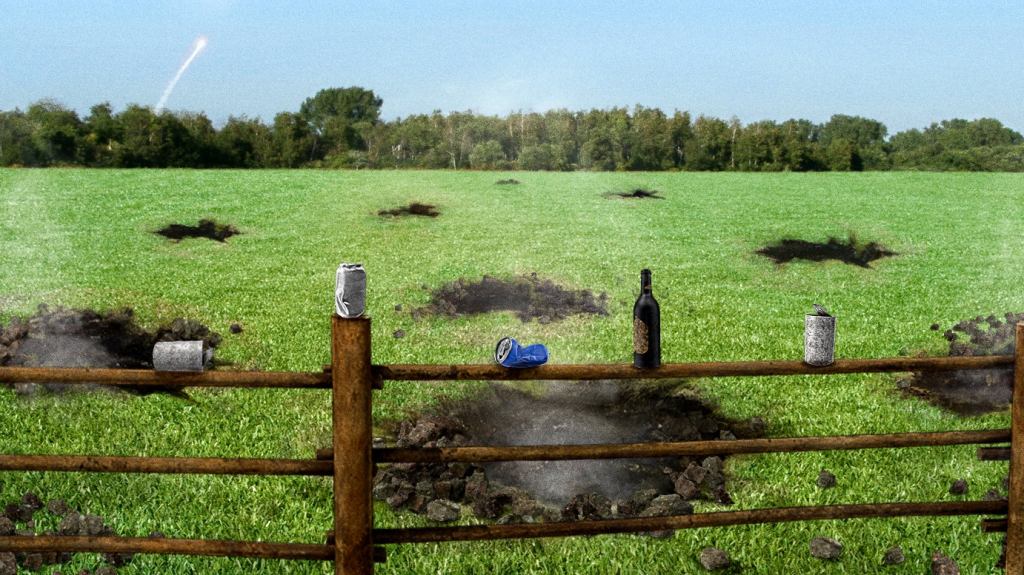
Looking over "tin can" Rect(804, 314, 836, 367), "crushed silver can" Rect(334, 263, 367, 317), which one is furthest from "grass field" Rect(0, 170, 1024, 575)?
"crushed silver can" Rect(334, 263, 367, 317)

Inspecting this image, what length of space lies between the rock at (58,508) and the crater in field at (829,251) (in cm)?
1498

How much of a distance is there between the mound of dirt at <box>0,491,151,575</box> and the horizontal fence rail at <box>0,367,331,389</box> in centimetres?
130

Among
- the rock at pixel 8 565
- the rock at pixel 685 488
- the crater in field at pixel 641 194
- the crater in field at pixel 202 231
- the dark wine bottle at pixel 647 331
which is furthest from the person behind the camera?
the crater in field at pixel 641 194

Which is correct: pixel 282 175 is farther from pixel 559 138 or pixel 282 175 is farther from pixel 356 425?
pixel 356 425

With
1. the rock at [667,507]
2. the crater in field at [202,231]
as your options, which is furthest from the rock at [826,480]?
the crater in field at [202,231]

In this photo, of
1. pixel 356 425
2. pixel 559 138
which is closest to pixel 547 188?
Result: pixel 559 138

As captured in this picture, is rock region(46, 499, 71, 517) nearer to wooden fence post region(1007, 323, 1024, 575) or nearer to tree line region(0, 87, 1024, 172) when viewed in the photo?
wooden fence post region(1007, 323, 1024, 575)

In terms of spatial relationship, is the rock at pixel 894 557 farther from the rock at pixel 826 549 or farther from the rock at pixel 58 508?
the rock at pixel 58 508

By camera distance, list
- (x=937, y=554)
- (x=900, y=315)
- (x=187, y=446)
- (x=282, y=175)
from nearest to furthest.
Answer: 1. (x=937, y=554)
2. (x=187, y=446)
3. (x=900, y=315)
4. (x=282, y=175)

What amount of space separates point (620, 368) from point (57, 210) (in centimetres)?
2082

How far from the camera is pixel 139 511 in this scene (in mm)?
6133

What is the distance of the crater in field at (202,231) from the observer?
19.4 m

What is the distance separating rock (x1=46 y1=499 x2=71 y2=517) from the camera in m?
6.01

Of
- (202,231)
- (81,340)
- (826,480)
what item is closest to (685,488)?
(826,480)
